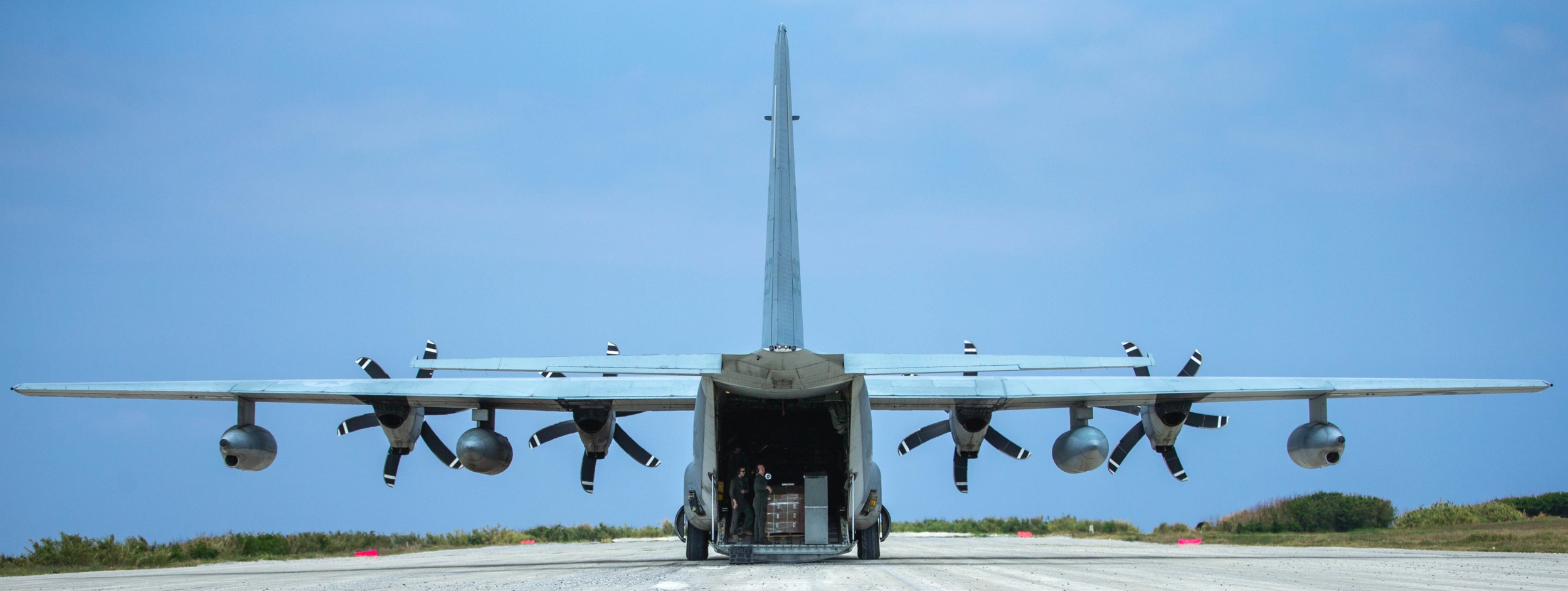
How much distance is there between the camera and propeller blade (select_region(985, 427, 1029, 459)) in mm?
17453

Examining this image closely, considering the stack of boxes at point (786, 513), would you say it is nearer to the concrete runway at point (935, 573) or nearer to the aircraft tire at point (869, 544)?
the concrete runway at point (935, 573)

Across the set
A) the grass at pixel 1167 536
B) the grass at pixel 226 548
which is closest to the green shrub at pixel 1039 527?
the grass at pixel 1167 536

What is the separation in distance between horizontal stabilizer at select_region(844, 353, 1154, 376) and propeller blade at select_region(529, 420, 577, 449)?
7.89 meters

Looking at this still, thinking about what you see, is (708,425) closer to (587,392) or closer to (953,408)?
(587,392)

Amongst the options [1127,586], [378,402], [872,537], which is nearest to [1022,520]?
[872,537]

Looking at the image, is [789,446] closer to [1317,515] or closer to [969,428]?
[969,428]

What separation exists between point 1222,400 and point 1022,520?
21.0m

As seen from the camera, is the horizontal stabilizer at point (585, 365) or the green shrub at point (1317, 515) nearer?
the horizontal stabilizer at point (585, 365)

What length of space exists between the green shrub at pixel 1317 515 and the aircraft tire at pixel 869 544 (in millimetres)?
17812

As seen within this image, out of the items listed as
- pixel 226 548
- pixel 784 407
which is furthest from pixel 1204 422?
pixel 226 548

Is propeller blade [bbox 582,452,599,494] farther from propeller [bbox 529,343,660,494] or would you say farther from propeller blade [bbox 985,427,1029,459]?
propeller blade [bbox 985,427,1029,459]

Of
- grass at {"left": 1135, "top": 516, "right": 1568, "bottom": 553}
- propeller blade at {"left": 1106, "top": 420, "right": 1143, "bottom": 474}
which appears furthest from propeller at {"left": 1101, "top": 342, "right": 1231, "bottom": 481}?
grass at {"left": 1135, "top": 516, "right": 1568, "bottom": 553}

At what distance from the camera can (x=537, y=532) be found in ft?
113

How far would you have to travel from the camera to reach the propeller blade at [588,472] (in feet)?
54.4
